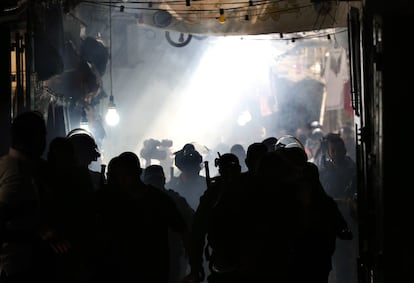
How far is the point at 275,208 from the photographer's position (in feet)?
24.7

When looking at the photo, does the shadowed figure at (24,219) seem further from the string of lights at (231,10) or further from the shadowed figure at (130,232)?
the string of lights at (231,10)

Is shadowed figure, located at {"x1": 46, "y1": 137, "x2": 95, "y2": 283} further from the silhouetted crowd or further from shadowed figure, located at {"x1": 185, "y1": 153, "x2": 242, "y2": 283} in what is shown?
shadowed figure, located at {"x1": 185, "y1": 153, "x2": 242, "y2": 283}

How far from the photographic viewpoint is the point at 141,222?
746cm

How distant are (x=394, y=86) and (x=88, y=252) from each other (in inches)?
117

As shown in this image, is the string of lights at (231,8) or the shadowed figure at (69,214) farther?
the string of lights at (231,8)

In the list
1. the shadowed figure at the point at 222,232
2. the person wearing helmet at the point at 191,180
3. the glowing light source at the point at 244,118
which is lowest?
the shadowed figure at the point at 222,232

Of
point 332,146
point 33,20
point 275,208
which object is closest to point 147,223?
point 275,208

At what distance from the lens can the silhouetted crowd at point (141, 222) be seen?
6695 millimetres

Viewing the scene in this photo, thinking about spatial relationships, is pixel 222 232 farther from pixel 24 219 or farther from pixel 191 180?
pixel 191 180

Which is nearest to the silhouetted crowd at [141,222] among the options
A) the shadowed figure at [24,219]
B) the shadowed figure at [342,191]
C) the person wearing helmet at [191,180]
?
the shadowed figure at [24,219]

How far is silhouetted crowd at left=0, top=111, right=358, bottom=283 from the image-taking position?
22.0 feet

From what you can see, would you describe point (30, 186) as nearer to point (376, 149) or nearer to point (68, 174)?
point (68, 174)

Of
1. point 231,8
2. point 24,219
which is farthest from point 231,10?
point 24,219

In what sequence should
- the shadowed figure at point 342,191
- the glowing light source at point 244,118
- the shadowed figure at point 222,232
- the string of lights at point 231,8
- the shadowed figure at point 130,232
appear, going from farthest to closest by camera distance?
the glowing light source at point 244,118 < the string of lights at point 231,8 < the shadowed figure at point 342,191 < the shadowed figure at point 222,232 < the shadowed figure at point 130,232
